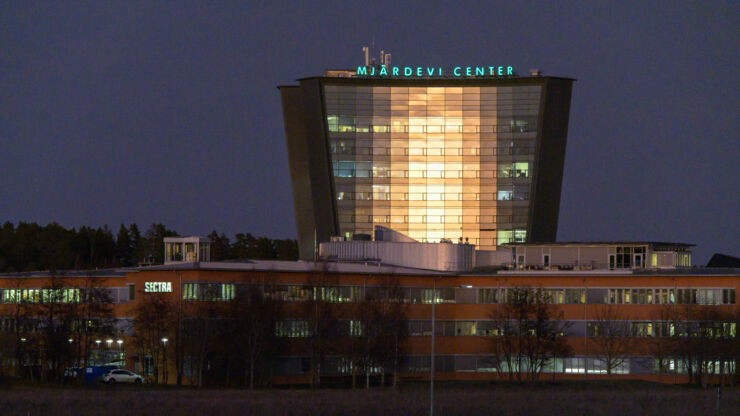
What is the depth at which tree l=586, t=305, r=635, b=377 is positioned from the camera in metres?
140

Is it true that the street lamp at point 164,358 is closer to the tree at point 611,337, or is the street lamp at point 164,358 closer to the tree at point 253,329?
the tree at point 253,329

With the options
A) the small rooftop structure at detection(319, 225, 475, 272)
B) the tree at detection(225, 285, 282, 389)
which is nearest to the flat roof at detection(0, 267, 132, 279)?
the tree at detection(225, 285, 282, 389)

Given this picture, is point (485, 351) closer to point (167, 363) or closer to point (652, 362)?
point (652, 362)

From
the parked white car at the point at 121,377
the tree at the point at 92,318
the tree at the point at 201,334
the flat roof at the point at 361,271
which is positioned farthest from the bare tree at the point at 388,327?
the tree at the point at 92,318

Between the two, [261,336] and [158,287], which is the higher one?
[158,287]

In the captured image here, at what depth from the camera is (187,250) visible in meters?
148

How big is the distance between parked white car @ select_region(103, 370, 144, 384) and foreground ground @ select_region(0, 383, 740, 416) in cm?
1258

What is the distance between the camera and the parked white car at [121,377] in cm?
12581

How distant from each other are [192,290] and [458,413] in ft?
154

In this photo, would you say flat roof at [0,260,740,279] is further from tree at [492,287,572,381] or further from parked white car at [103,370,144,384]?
parked white car at [103,370,144,384]

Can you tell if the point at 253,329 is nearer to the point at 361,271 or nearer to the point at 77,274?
the point at 361,271

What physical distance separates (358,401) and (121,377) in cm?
3442

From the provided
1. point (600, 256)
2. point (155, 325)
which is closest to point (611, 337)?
point (600, 256)

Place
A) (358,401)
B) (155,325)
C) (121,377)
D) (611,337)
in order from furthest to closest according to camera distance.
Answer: (611,337) < (155,325) < (121,377) < (358,401)
